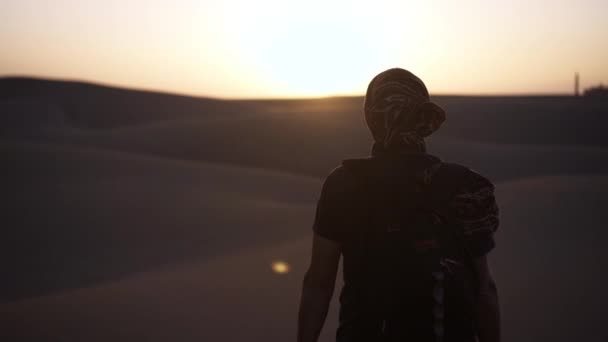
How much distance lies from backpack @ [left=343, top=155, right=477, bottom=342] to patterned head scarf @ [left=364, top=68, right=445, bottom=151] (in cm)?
10

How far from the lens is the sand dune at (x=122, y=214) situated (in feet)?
28.2

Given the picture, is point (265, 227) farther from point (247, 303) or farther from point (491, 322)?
point (491, 322)

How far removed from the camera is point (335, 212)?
69.8 inches

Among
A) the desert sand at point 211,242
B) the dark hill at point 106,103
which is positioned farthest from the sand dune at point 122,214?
the dark hill at point 106,103

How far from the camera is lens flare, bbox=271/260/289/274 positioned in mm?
7268

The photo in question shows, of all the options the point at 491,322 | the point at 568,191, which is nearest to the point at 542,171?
the point at 568,191

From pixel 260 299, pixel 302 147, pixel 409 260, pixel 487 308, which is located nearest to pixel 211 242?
pixel 260 299

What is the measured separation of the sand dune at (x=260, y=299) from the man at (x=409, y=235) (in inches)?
144

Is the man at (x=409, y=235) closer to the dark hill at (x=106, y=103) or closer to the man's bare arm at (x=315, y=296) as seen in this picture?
the man's bare arm at (x=315, y=296)

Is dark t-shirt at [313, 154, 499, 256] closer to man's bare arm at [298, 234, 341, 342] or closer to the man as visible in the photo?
the man

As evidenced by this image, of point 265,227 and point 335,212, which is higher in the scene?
point 335,212

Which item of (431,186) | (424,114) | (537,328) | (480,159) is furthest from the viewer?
(480,159)

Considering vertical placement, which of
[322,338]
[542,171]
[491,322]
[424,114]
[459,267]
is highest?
[424,114]

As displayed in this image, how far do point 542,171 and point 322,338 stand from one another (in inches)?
702
